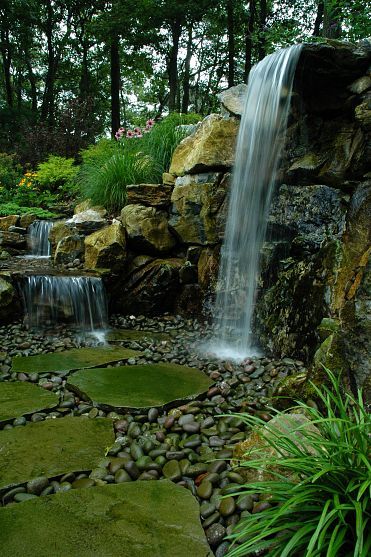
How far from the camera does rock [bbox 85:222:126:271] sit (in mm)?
5953

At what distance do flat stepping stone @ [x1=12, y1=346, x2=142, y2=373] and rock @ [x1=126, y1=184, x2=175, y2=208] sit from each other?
253 cm

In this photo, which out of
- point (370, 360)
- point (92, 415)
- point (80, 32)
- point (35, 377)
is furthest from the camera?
point (80, 32)

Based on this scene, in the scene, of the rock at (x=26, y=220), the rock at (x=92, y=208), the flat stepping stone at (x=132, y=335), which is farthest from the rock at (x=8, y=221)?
the flat stepping stone at (x=132, y=335)

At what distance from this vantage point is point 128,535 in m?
1.85

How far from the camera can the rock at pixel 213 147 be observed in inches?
231

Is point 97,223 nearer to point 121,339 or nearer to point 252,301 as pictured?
point 121,339

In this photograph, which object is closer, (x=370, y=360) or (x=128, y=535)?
(x=128, y=535)

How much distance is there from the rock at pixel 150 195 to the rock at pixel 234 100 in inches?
58.4

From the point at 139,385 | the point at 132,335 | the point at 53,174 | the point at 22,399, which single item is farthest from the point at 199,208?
the point at 53,174

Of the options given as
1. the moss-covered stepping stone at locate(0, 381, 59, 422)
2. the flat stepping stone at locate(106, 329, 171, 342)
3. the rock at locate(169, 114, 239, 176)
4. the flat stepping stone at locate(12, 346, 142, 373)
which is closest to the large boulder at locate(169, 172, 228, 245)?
the rock at locate(169, 114, 239, 176)

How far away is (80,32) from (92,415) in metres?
20.8

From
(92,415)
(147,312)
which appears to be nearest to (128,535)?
(92,415)

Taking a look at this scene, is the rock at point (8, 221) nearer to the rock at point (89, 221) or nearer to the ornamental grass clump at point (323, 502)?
the rock at point (89, 221)

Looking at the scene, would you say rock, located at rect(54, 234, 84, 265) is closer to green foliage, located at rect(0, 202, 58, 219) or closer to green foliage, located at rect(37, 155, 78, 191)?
green foliage, located at rect(0, 202, 58, 219)
